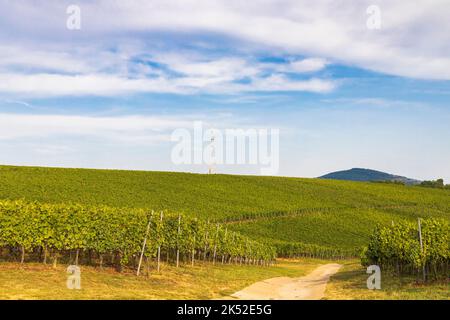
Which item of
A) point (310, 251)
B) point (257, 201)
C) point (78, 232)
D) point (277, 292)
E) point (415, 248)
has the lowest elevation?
point (310, 251)

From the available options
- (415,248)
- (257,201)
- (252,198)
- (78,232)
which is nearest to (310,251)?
(257,201)

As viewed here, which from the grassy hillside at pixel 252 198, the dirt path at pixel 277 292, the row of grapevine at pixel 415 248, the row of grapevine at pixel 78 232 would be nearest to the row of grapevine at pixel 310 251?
the grassy hillside at pixel 252 198

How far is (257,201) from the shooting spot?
89.2 metres

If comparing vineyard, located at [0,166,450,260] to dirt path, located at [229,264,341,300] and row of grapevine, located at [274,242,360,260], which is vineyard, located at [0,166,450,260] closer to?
row of grapevine, located at [274,242,360,260]

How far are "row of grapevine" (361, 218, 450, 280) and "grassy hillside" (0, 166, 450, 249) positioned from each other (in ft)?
126

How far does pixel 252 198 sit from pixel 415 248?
66985 mm

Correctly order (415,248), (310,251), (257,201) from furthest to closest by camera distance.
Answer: (257,201) < (310,251) < (415,248)

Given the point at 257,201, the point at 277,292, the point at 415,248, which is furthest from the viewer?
the point at 257,201

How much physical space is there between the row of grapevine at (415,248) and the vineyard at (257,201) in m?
31.4

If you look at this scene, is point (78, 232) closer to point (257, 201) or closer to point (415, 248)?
point (415, 248)

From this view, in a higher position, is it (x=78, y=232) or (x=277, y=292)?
(x=78, y=232)

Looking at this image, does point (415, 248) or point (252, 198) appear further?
point (252, 198)
